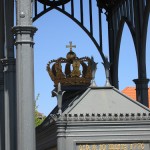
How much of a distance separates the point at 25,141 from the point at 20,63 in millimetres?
1714

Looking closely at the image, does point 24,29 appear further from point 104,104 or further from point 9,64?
point 9,64

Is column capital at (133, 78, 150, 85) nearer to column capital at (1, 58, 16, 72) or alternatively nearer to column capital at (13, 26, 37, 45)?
column capital at (1, 58, 16, 72)

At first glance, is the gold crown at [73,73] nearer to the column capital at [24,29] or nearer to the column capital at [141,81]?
the column capital at [24,29]

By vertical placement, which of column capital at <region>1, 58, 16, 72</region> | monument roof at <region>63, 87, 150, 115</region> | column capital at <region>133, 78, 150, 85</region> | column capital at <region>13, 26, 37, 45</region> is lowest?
monument roof at <region>63, 87, 150, 115</region>

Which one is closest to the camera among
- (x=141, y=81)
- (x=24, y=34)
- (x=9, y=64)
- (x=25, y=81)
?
(x=25, y=81)

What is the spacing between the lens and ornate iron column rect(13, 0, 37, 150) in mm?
12797

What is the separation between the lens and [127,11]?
25.4 metres

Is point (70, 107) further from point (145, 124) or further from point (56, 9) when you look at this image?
point (56, 9)

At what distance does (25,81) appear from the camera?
42.4ft

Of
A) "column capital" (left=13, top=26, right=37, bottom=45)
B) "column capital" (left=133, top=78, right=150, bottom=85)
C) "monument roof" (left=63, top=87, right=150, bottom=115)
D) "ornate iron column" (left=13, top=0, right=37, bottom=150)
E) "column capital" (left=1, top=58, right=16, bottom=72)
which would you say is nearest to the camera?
"monument roof" (left=63, top=87, right=150, bottom=115)

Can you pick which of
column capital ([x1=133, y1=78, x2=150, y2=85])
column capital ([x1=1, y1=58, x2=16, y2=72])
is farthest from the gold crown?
column capital ([x1=133, y1=78, x2=150, y2=85])

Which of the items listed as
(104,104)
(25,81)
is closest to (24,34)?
(25,81)

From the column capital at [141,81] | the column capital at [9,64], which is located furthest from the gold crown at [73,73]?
the column capital at [141,81]

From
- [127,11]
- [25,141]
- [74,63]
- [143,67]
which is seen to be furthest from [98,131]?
[127,11]
